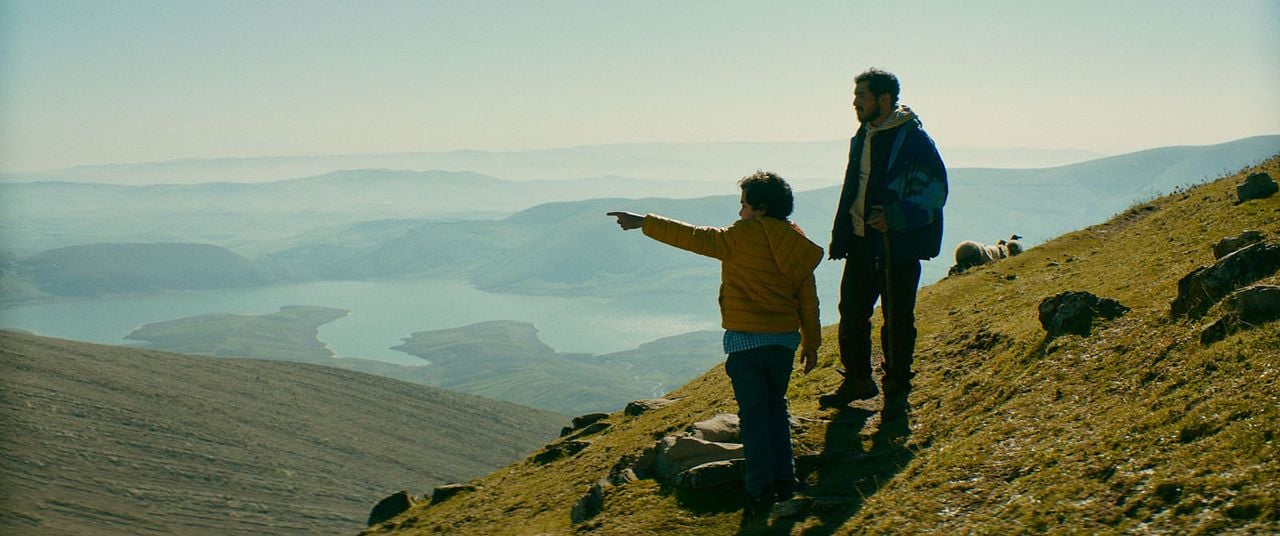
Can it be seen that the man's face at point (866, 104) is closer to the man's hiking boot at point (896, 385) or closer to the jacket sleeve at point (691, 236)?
the jacket sleeve at point (691, 236)

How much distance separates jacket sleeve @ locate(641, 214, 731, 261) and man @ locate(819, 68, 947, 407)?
6.41 ft

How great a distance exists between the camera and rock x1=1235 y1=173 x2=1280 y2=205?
16891 millimetres

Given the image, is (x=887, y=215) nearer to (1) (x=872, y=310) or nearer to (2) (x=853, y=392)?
(1) (x=872, y=310)

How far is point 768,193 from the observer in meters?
7.86

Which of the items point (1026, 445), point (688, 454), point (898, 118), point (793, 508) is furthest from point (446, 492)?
point (1026, 445)

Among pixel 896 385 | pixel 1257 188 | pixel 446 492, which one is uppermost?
pixel 1257 188

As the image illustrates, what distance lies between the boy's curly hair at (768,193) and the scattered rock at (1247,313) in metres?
3.91

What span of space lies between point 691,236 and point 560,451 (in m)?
8.89

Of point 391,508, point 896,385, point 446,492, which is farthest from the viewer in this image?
point 391,508

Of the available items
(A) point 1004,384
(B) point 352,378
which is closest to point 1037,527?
(A) point 1004,384

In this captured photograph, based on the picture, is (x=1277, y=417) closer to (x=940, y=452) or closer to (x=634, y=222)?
(x=940, y=452)

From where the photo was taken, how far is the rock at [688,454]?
32.4 ft

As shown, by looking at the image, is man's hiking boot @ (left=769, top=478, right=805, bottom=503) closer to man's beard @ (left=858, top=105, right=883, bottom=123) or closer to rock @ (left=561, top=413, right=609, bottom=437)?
man's beard @ (left=858, top=105, right=883, bottom=123)

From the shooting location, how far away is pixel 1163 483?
6223mm
